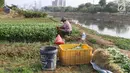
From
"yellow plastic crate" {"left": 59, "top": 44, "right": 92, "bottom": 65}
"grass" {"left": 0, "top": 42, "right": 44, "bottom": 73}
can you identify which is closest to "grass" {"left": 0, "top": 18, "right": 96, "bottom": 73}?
"grass" {"left": 0, "top": 42, "right": 44, "bottom": 73}

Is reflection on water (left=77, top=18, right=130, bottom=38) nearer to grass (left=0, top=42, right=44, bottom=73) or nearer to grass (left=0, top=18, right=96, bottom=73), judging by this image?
grass (left=0, top=42, right=44, bottom=73)

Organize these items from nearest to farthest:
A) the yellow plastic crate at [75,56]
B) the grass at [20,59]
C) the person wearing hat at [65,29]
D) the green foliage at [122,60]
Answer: the green foliage at [122,60]
the grass at [20,59]
the yellow plastic crate at [75,56]
the person wearing hat at [65,29]

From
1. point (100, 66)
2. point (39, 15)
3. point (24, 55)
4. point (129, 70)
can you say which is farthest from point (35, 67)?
point (39, 15)

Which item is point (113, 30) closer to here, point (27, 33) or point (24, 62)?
point (27, 33)

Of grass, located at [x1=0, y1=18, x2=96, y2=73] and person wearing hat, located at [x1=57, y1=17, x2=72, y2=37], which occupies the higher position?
person wearing hat, located at [x1=57, y1=17, x2=72, y2=37]

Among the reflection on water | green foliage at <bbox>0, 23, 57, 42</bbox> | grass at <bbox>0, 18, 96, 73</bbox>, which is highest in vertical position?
green foliage at <bbox>0, 23, 57, 42</bbox>

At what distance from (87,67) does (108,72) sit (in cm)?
93

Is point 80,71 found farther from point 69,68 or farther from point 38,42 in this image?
point 38,42

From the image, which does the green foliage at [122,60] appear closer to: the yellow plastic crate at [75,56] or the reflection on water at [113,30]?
the yellow plastic crate at [75,56]

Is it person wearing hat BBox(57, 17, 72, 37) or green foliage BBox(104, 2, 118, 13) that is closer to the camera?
person wearing hat BBox(57, 17, 72, 37)

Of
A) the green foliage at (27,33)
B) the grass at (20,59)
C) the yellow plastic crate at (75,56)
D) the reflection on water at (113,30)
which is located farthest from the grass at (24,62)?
the reflection on water at (113,30)

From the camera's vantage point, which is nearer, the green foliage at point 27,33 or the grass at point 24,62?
the grass at point 24,62

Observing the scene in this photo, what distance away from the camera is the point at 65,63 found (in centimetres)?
610

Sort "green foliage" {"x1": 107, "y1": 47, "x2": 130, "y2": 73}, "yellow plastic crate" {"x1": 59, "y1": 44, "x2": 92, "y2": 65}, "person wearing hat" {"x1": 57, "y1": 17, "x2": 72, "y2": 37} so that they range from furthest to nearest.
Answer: "person wearing hat" {"x1": 57, "y1": 17, "x2": 72, "y2": 37} → "yellow plastic crate" {"x1": 59, "y1": 44, "x2": 92, "y2": 65} → "green foliage" {"x1": 107, "y1": 47, "x2": 130, "y2": 73}
